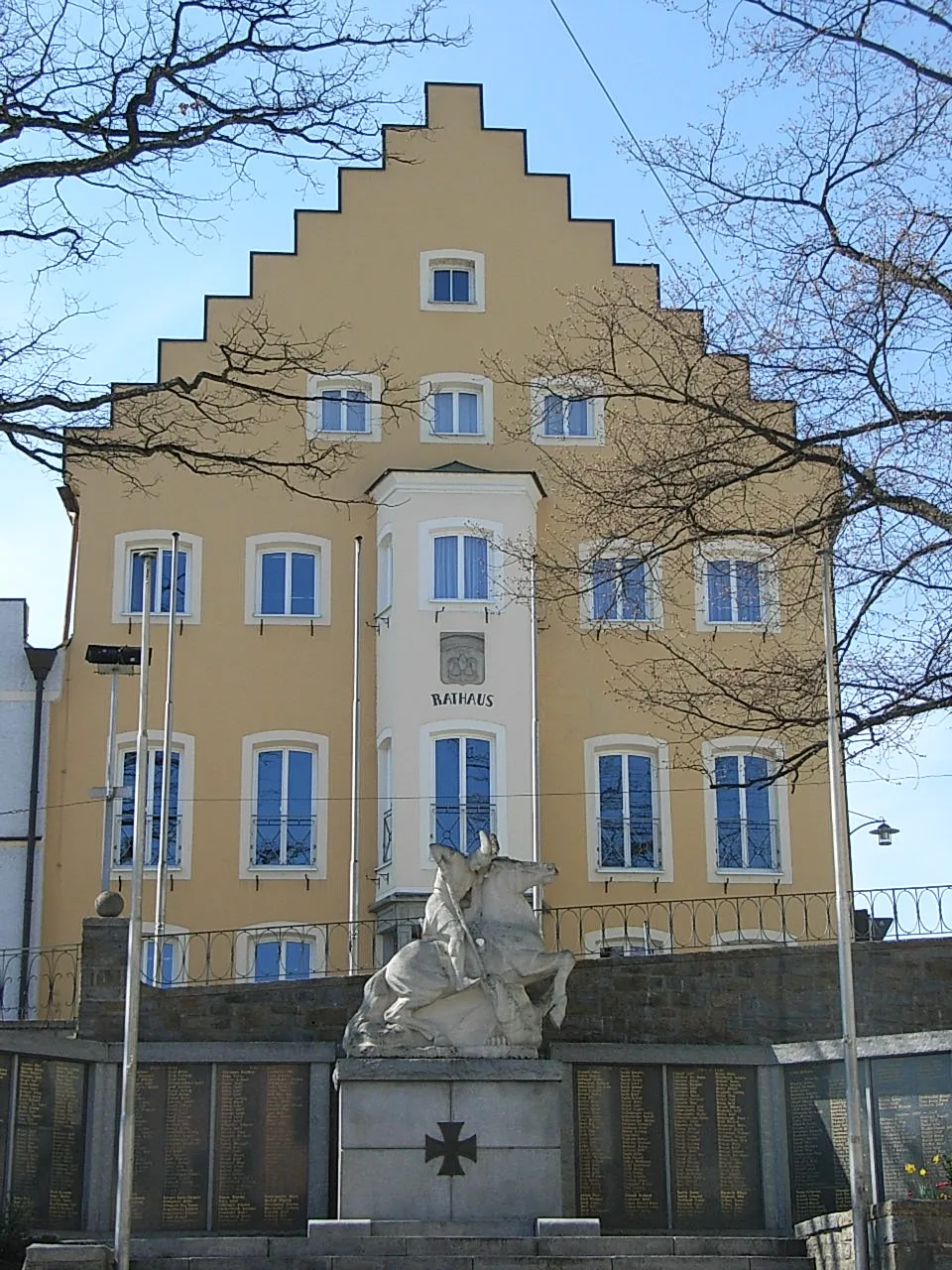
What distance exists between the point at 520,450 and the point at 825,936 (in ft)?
32.7

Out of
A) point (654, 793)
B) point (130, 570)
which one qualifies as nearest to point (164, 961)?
point (130, 570)

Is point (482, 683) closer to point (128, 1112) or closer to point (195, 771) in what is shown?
point (195, 771)

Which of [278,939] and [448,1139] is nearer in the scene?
[448,1139]

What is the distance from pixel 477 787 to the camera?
117 feet

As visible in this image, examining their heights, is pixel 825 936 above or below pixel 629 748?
below

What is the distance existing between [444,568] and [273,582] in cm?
311

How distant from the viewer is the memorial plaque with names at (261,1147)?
78.5 feet

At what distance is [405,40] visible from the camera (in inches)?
669

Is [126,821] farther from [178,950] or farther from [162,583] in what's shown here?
[162,583]

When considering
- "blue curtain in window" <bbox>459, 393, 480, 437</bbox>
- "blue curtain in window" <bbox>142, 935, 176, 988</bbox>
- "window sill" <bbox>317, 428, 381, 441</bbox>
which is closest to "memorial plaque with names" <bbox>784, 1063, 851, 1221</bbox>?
"blue curtain in window" <bbox>142, 935, 176, 988</bbox>

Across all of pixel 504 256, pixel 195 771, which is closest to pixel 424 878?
pixel 195 771

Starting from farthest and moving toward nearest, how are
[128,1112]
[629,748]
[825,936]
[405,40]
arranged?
[629,748]
[825,936]
[128,1112]
[405,40]

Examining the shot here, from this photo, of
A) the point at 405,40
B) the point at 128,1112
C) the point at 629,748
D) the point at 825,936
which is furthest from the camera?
the point at 629,748

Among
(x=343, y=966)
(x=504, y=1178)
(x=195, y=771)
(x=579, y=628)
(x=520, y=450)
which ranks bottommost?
(x=504, y=1178)
